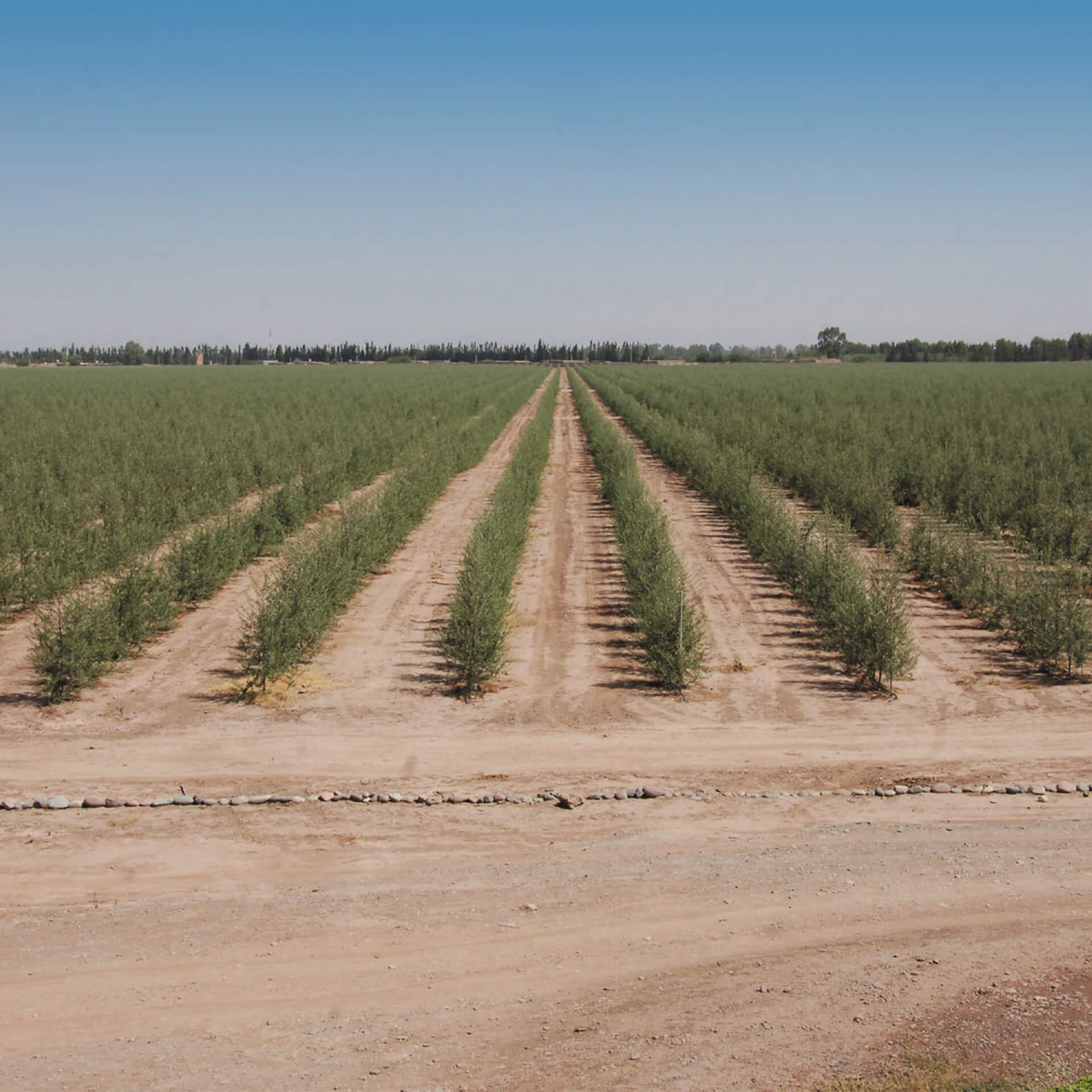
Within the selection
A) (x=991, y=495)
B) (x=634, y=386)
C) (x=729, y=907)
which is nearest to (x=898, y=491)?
(x=991, y=495)

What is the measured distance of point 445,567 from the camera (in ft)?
52.0

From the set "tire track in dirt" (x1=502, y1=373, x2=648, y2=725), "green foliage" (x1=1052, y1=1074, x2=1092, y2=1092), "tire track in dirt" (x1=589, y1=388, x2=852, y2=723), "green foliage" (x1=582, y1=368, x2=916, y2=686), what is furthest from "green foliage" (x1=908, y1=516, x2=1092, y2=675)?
"green foliage" (x1=1052, y1=1074, x2=1092, y2=1092)

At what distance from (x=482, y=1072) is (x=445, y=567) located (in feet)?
37.8

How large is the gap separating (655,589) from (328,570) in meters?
3.60

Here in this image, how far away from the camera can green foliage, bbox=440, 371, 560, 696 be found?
10086 millimetres

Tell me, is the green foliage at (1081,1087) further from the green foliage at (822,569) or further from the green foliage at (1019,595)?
the green foliage at (1019,595)

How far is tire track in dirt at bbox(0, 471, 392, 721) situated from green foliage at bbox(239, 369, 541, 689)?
0.28 metres

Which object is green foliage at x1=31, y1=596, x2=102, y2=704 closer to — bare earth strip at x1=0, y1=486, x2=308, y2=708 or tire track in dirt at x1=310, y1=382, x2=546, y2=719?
bare earth strip at x1=0, y1=486, x2=308, y2=708

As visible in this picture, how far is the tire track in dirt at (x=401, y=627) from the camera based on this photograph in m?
10.0

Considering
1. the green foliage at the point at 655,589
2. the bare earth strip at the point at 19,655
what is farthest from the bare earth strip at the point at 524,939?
the bare earth strip at the point at 19,655

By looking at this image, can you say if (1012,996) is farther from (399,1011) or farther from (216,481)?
(216,481)

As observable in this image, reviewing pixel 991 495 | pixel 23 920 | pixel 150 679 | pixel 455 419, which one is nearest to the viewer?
pixel 23 920

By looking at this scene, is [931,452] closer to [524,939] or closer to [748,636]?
[748,636]

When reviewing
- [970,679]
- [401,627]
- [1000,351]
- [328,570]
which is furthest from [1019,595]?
[1000,351]
